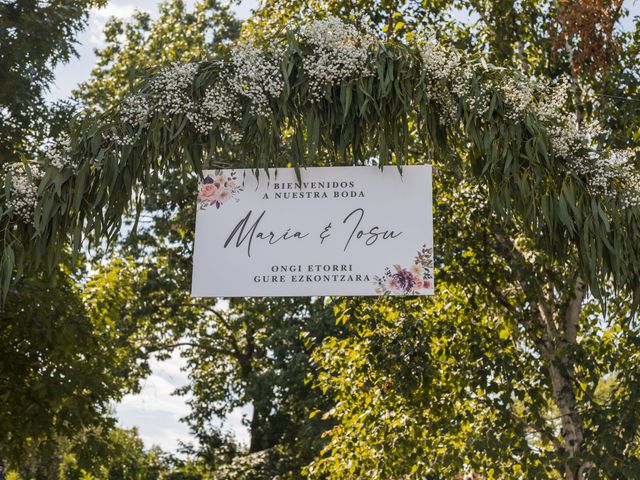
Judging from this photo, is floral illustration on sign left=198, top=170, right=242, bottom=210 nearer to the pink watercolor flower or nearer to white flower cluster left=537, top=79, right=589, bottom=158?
the pink watercolor flower

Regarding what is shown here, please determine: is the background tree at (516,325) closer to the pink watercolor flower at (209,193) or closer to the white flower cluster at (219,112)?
the white flower cluster at (219,112)

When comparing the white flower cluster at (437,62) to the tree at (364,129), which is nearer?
the tree at (364,129)

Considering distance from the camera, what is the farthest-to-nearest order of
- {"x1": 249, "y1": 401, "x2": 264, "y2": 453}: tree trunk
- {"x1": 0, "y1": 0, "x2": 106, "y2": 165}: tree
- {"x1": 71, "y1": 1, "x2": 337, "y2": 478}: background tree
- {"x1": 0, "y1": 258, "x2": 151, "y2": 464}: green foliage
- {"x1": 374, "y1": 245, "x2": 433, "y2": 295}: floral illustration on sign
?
{"x1": 249, "y1": 401, "x2": 264, "y2": 453}: tree trunk
{"x1": 71, "y1": 1, "x2": 337, "y2": 478}: background tree
{"x1": 0, "y1": 0, "x2": 106, "y2": 165}: tree
{"x1": 0, "y1": 258, "x2": 151, "y2": 464}: green foliage
{"x1": 374, "y1": 245, "x2": 433, "y2": 295}: floral illustration on sign

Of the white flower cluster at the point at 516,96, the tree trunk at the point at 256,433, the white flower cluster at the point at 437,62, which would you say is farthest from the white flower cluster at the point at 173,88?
the tree trunk at the point at 256,433

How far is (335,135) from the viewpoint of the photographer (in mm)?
3969

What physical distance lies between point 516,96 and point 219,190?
146 centimetres

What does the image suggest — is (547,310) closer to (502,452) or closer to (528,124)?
(502,452)

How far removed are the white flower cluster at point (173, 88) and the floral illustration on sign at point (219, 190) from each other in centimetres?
37

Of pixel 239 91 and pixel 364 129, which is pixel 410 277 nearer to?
pixel 364 129

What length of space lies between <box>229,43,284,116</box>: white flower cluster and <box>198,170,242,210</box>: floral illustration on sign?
337mm

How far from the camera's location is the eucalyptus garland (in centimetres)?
374

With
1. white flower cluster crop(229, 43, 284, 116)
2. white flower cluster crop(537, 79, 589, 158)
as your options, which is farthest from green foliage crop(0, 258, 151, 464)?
white flower cluster crop(537, 79, 589, 158)

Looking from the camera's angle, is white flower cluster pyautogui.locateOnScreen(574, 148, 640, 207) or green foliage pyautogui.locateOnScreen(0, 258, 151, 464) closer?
white flower cluster pyautogui.locateOnScreen(574, 148, 640, 207)

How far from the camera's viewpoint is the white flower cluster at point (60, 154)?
3.74 m
